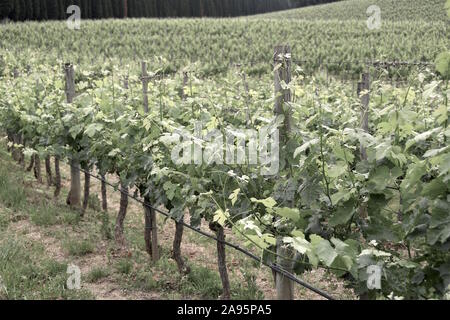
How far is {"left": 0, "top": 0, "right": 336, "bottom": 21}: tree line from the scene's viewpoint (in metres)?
41.2

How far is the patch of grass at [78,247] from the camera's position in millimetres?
6189

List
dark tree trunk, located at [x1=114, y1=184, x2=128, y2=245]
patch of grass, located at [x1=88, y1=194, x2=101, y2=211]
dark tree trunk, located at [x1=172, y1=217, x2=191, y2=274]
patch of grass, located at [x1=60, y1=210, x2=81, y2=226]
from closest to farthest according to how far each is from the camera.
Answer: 1. dark tree trunk, located at [x1=172, y1=217, x2=191, y2=274]
2. dark tree trunk, located at [x1=114, y1=184, x2=128, y2=245]
3. patch of grass, located at [x1=60, y1=210, x2=81, y2=226]
4. patch of grass, located at [x1=88, y1=194, x2=101, y2=211]

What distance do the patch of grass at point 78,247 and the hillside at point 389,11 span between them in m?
41.8

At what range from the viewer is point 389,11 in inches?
1961

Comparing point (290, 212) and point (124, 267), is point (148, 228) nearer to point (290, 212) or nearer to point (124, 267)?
point (124, 267)

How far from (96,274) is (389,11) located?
49.6 meters

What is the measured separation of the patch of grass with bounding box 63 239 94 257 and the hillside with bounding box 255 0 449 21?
4184cm

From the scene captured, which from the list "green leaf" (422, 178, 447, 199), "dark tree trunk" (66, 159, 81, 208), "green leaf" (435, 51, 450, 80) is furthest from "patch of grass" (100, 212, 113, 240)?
"green leaf" (435, 51, 450, 80)

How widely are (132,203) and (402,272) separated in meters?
6.52

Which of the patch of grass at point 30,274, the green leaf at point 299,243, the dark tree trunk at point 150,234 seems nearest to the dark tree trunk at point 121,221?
the dark tree trunk at point 150,234

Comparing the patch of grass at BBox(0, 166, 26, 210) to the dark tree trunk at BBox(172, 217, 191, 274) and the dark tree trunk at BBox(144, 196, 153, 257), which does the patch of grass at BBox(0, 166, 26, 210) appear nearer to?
the dark tree trunk at BBox(144, 196, 153, 257)

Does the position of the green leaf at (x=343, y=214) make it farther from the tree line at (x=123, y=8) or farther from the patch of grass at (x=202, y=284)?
the tree line at (x=123, y=8)
